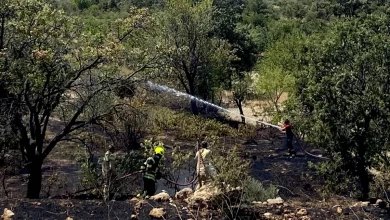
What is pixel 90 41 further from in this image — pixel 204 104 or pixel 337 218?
pixel 204 104

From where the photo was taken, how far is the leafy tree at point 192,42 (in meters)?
27.6

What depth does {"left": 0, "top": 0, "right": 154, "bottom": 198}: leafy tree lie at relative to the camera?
1167cm

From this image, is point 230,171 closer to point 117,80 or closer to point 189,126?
point 117,80

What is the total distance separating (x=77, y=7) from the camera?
63.7m

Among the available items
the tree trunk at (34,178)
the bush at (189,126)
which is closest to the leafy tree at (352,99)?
the tree trunk at (34,178)

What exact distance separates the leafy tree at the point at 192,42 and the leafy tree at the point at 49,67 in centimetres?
1388

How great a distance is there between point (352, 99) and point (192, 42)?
53.2 feet

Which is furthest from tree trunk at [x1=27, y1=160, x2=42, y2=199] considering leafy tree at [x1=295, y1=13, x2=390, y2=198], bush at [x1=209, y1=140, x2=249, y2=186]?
leafy tree at [x1=295, y1=13, x2=390, y2=198]

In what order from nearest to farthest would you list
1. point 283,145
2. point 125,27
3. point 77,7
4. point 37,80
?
point 37,80
point 125,27
point 283,145
point 77,7

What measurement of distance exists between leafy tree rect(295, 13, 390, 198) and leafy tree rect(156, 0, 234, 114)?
1407 cm

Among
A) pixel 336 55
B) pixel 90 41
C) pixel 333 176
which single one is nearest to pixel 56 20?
pixel 90 41

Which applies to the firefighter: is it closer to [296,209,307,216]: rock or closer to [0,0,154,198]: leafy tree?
[296,209,307,216]: rock

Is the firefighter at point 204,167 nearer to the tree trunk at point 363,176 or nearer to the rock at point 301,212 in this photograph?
the rock at point 301,212

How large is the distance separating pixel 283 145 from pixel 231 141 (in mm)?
2217
